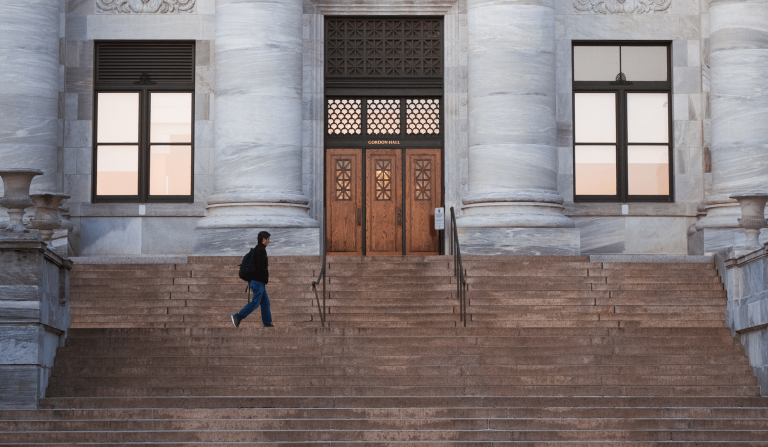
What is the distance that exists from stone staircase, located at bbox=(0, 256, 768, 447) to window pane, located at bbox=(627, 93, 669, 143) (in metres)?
6.51

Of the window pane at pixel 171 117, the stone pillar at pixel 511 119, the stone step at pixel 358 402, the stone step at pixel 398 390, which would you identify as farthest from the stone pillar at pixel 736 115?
the window pane at pixel 171 117

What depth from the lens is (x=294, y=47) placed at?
2333 centimetres

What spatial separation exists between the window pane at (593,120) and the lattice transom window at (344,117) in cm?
481

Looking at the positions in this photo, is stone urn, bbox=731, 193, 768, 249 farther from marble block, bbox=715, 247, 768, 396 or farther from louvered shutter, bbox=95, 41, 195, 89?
louvered shutter, bbox=95, 41, 195, 89

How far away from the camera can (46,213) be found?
58.6ft

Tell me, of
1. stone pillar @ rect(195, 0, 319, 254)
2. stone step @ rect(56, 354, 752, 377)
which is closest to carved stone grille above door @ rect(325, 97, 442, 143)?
stone pillar @ rect(195, 0, 319, 254)

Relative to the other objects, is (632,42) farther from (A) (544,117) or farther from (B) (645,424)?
(B) (645,424)

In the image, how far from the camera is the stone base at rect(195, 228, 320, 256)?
72.6ft

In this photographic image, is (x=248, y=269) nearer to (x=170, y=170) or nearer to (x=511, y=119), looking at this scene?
(x=511, y=119)

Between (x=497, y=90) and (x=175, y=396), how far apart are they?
1125 centimetres

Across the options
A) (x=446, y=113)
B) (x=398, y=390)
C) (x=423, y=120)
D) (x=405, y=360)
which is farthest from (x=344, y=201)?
(x=398, y=390)

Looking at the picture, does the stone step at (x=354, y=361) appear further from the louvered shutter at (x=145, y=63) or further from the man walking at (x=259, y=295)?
the louvered shutter at (x=145, y=63)

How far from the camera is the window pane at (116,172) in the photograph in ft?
82.7

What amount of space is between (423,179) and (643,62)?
217 inches
